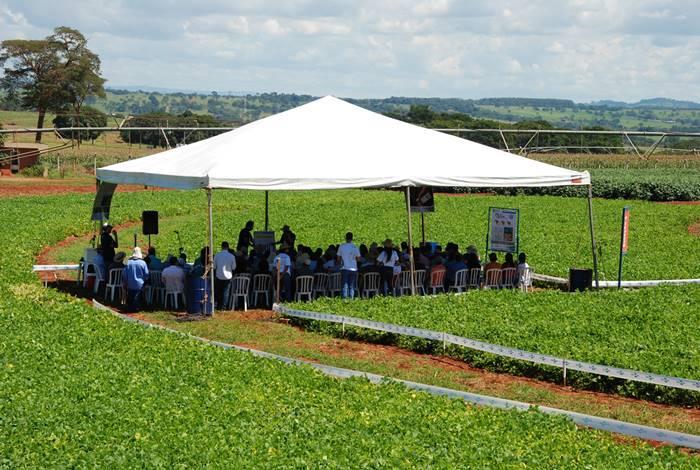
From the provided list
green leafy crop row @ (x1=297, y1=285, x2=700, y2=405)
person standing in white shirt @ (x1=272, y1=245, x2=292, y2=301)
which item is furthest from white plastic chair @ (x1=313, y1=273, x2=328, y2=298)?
green leafy crop row @ (x1=297, y1=285, x2=700, y2=405)

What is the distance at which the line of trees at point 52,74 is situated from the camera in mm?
103375

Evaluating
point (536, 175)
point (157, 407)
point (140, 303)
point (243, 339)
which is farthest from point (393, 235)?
point (157, 407)

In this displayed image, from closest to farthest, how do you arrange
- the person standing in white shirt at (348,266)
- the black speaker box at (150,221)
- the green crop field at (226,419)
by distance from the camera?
the green crop field at (226,419) < the person standing in white shirt at (348,266) < the black speaker box at (150,221)

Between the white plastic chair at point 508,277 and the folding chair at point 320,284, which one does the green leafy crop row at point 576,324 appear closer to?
the folding chair at point 320,284

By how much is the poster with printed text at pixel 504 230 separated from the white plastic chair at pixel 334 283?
4868 mm

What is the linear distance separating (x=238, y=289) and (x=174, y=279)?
150cm

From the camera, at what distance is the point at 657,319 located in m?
21.2

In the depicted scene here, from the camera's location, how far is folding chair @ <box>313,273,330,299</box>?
25.6m

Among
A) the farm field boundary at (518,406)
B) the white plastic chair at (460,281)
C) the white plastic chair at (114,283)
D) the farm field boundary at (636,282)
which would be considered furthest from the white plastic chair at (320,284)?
the farm field boundary at (636,282)

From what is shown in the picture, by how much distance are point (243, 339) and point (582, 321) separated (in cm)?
678

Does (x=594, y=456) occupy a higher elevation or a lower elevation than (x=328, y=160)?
lower

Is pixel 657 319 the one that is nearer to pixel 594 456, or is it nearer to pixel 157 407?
pixel 594 456

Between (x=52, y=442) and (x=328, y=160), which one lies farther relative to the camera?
(x=328, y=160)

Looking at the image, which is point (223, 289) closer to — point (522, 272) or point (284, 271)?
point (284, 271)
